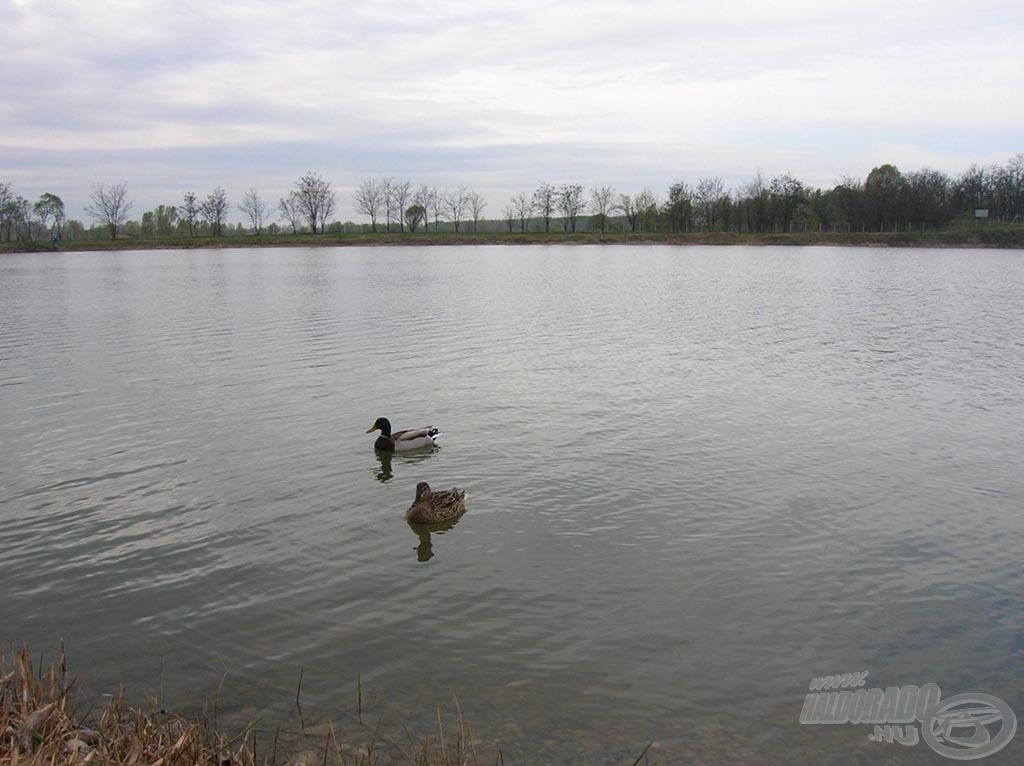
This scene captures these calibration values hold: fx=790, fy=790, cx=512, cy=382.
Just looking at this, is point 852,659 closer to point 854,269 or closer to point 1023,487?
point 1023,487

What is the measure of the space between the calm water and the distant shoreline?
91.1 metres

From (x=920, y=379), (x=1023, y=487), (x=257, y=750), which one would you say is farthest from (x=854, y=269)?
(x=257, y=750)

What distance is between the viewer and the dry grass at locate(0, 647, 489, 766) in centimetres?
458

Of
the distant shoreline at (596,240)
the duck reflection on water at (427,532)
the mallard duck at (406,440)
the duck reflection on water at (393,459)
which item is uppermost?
the distant shoreline at (596,240)

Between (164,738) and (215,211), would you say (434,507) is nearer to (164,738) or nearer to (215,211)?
(164,738)

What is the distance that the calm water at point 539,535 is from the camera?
6.61 m

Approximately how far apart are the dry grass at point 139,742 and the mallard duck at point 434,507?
4.23 meters

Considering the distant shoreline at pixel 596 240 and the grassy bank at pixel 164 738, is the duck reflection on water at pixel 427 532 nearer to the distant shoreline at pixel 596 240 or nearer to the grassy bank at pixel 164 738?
the grassy bank at pixel 164 738

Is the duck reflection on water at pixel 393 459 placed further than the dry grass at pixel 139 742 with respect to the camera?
Yes

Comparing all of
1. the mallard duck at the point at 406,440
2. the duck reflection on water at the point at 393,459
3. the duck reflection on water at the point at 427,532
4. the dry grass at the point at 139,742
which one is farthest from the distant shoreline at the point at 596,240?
the dry grass at the point at 139,742

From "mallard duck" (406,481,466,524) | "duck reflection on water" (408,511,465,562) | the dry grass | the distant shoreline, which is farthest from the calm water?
the distant shoreline

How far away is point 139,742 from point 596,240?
117581 millimetres

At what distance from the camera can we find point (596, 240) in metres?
119

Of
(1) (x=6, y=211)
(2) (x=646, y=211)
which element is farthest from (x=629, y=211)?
(1) (x=6, y=211)
